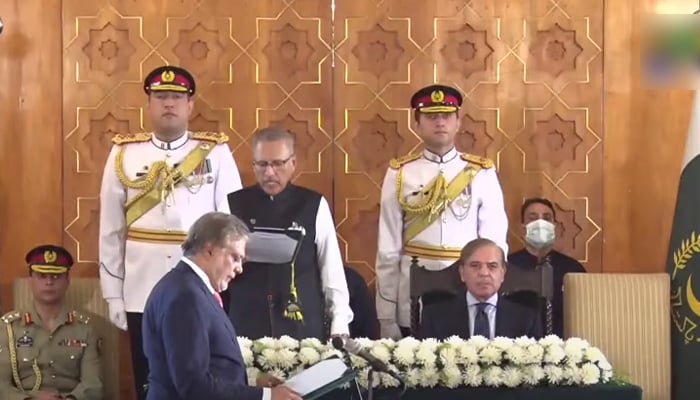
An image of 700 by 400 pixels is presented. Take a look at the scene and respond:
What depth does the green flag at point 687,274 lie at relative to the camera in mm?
4633

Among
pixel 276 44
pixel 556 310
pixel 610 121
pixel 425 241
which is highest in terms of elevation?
pixel 276 44

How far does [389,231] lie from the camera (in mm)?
4414

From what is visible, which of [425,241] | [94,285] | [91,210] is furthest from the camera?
[91,210]

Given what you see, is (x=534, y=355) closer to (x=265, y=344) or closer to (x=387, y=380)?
(x=387, y=380)

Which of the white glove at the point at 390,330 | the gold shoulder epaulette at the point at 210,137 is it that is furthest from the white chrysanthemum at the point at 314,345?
the gold shoulder epaulette at the point at 210,137

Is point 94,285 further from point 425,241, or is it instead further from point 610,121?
point 610,121

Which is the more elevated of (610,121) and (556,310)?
(610,121)

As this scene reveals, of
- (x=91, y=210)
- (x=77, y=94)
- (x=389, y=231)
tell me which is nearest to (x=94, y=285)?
(x=91, y=210)

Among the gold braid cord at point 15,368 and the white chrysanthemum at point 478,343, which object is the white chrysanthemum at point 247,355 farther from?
the gold braid cord at point 15,368

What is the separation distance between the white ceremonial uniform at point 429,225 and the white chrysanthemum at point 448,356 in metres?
1.23

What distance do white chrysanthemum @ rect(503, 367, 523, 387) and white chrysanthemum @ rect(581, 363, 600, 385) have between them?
185 mm

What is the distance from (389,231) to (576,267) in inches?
38.2

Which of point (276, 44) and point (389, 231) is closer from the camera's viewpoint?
point (389, 231)

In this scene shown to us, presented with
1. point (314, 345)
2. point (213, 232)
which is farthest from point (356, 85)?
point (213, 232)
